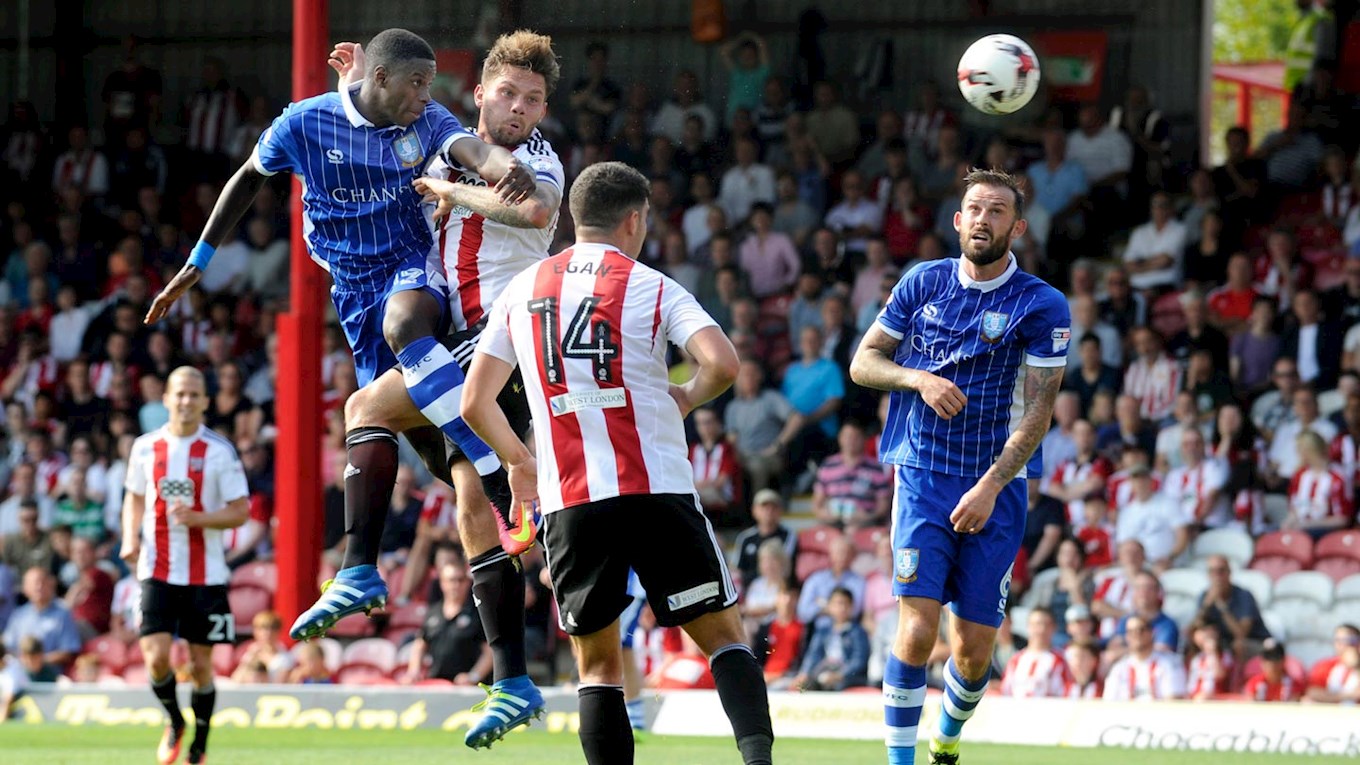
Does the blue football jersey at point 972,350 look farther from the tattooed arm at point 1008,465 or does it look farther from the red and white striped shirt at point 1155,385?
the red and white striped shirt at point 1155,385

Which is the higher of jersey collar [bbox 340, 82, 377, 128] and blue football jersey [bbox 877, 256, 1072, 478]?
jersey collar [bbox 340, 82, 377, 128]

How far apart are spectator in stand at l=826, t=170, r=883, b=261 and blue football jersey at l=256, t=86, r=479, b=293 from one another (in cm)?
1088

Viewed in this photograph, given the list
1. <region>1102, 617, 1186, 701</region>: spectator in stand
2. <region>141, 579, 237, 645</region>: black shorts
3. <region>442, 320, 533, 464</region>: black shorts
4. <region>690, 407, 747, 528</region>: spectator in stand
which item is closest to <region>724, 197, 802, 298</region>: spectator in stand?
<region>690, 407, 747, 528</region>: spectator in stand

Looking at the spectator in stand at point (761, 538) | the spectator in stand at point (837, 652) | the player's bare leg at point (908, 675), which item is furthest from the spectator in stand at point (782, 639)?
the player's bare leg at point (908, 675)

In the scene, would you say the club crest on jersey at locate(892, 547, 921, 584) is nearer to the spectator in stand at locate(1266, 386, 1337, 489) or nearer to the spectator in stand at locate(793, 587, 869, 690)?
the spectator in stand at locate(793, 587, 869, 690)

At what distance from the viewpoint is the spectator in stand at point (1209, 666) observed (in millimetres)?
13250

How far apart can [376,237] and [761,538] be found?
26.6ft

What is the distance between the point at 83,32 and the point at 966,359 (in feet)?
62.8

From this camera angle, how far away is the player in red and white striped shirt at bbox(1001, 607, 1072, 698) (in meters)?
13.4

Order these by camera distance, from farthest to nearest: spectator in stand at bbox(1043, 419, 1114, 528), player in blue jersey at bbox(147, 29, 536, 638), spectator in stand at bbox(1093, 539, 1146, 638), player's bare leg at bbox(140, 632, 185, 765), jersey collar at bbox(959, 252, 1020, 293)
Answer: spectator in stand at bbox(1043, 419, 1114, 528) → spectator in stand at bbox(1093, 539, 1146, 638) → player's bare leg at bbox(140, 632, 185, 765) → jersey collar at bbox(959, 252, 1020, 293) → player in blue jersey at bbox(147, 29, 536, 638)

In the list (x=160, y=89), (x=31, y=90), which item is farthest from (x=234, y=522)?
(x=31, y=90)

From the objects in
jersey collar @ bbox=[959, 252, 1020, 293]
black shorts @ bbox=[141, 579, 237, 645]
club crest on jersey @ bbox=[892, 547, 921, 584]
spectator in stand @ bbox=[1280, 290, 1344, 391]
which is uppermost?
jersey collar @ bbox=[959, 252, 1020, 293]

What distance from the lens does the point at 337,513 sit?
1692 centimetres

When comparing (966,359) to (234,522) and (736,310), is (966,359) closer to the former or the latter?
(234,522)
